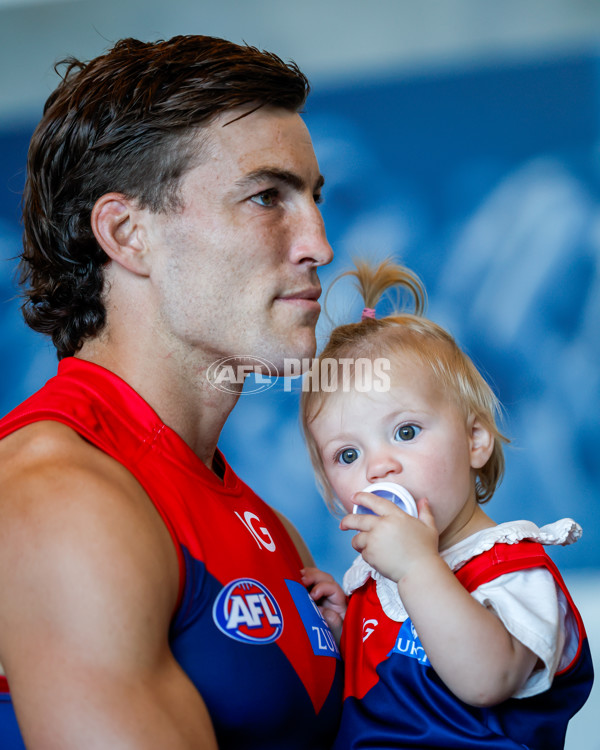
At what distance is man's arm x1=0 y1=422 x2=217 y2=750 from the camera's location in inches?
34.7

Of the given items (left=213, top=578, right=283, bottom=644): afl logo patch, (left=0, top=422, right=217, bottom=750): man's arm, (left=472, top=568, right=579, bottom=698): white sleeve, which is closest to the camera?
(left=0, top=422, right=217, bottom=750): man's arm

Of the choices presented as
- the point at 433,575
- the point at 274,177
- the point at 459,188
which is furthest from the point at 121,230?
the point at 459,188

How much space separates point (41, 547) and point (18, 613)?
75 mm

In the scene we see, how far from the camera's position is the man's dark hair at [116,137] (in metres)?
1.42

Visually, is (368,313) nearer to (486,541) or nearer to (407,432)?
(407,432)

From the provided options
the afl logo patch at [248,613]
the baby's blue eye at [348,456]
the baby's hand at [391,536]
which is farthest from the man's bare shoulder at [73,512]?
the baby's blue eye at [348,456]

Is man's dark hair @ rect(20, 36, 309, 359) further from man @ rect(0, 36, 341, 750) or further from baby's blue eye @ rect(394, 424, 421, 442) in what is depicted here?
baby's blue eye @ rect(394, 424, 421, 442)

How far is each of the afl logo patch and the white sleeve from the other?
0.32m

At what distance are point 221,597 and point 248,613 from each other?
0.05m

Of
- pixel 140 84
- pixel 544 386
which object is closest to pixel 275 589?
pixel 140 84

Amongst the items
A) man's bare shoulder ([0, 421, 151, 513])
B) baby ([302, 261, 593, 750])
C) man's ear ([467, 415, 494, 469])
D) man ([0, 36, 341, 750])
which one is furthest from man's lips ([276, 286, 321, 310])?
man's bare shoulder ([0, 421, 151, 513])

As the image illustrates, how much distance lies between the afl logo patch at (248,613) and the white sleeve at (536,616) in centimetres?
32

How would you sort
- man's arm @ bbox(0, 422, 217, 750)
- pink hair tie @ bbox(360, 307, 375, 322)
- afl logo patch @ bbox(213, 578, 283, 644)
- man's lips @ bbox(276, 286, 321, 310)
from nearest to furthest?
man's arm @ bbox(0, 422, 217, 750) → afl logo patch @ bbox(213, 578, 283, 644) → man's lips @ bbox(276, 286, 321, 310) → pink hair tie @ bbox(360, 307, 375, 322)

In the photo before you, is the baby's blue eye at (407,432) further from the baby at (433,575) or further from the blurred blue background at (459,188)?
the blurred blue background at (459,188)
